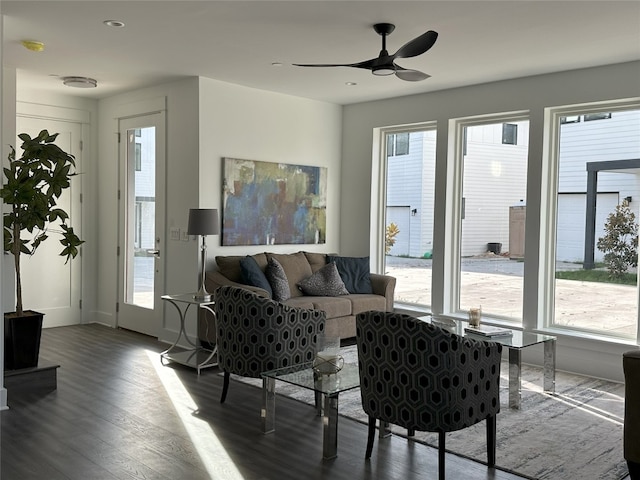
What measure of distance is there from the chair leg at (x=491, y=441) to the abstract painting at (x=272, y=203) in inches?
144

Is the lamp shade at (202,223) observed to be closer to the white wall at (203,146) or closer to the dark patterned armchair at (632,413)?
the white wall at (203,146)

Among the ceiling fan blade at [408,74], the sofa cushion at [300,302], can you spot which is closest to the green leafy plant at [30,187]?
the sofa cushion at [300,302]

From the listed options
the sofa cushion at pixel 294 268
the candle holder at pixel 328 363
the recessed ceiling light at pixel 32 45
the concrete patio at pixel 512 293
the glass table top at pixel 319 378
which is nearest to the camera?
the glass table top at pixel 319 378

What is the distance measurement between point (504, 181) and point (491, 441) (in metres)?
3.52

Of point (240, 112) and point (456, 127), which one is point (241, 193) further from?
point (456, 127)

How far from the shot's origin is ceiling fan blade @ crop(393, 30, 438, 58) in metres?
3.62

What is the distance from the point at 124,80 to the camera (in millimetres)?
6324

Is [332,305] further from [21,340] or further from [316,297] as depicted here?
[21,340]

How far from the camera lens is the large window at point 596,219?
17.9ft

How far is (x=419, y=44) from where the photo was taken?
3748 mm

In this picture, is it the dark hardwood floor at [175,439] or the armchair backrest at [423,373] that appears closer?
the armchair backrest at [423,373]

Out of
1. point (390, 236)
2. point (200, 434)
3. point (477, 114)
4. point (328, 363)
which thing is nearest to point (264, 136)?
point (390, 236)

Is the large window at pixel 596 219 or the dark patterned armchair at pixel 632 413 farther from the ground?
the large window at pixel 596 219

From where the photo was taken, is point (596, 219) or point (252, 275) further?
point (252, 275)
